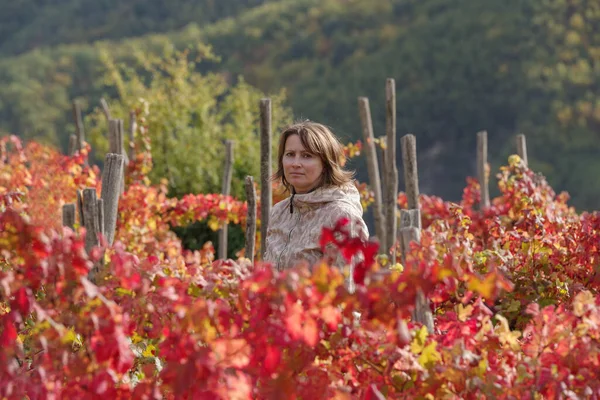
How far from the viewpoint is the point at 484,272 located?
3.71m

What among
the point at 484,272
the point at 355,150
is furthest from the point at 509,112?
the point at 484,272

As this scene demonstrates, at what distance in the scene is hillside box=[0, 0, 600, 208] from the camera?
99.7ft

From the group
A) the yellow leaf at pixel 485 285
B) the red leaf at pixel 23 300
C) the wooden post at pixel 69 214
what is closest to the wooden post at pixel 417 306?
the yellow leaf at pixel 485 285

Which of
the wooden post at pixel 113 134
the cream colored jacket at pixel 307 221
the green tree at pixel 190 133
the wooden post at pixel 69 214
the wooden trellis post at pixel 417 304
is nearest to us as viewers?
the wooden trellis post at pixel 417 304

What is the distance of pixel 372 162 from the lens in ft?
24.0

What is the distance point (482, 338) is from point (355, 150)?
194 inches

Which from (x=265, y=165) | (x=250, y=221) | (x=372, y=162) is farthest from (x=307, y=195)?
(x=372, y=162)

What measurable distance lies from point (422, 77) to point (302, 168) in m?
30.3

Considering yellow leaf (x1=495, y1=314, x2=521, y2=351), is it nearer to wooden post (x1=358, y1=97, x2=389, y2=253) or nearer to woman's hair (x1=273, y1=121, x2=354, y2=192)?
woman's hair (x1=273, y1=121, x2=354, y2=192)

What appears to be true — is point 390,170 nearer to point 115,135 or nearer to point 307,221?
point 115,135

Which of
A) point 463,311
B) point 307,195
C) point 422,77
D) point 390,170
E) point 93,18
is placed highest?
point 93,18

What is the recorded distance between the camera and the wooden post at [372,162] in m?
6.98

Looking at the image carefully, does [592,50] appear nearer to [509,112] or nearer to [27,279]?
[509,112]

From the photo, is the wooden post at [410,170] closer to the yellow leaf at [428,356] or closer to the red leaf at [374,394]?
the yellow leaf at [428,356]
